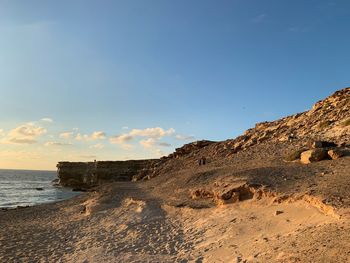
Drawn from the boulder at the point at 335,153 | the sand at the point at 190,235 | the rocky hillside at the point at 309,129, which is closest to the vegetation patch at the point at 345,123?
the rocky hillside at the point at 309,129

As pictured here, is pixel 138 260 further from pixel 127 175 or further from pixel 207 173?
pixel 127 175

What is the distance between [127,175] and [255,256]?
208 feet

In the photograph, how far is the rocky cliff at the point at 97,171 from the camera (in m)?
75.0

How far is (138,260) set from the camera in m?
13.8

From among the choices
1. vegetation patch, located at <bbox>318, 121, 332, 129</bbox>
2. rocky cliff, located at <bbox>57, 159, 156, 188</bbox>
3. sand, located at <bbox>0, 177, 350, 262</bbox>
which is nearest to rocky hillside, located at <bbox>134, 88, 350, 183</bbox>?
vegetation patch, located at <bbox>318, 121, 332, 129</bbox>

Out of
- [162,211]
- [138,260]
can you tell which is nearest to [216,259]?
[138,260]

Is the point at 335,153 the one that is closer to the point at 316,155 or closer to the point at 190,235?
the point at 316,155

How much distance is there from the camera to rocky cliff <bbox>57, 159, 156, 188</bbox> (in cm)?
7500

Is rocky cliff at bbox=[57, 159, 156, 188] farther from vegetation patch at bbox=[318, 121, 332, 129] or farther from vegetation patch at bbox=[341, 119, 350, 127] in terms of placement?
vegetation patch at bbox=[341, 119, 350, 127]

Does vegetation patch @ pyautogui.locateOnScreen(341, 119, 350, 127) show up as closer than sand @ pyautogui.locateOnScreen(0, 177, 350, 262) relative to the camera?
No

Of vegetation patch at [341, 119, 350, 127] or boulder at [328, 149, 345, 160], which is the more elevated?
vegetation patch at [341, 119, 350, 127]

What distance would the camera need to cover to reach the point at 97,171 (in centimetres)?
8300

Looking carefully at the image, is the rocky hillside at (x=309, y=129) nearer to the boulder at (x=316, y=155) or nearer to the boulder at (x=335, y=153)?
the boulder at (x=335, y=153)

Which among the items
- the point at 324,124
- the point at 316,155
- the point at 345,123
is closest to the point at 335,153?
the point at 316,155
